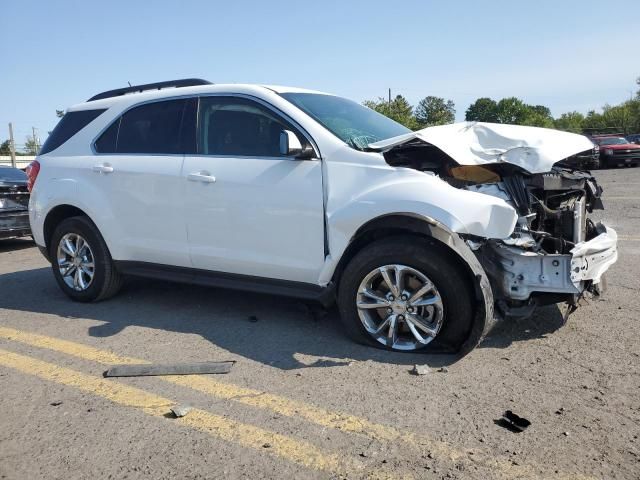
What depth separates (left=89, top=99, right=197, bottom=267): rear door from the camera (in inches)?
186

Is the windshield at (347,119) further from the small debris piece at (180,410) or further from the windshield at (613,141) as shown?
the windshield at (613,141)

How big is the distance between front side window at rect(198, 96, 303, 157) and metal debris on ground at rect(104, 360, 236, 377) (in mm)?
1649

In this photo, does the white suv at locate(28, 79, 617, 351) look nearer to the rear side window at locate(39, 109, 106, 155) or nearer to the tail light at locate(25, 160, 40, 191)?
the rear side window at locate(39, 109, 106, 155)

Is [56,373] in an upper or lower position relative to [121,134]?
lower

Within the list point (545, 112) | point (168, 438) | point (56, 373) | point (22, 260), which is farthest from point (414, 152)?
point (545, 112)

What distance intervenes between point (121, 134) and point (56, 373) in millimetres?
2387

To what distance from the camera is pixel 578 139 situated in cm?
440

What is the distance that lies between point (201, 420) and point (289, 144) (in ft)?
6.48

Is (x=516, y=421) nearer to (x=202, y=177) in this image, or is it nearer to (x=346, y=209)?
(x=346, y=209)

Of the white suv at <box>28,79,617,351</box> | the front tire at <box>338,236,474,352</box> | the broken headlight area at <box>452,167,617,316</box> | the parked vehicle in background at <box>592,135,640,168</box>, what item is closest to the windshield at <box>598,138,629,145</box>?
the parked vehicle in background at <box>592,135,640,168</box>

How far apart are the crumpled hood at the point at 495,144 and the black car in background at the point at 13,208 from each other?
23.3 ft

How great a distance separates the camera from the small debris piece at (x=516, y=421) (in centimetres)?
282

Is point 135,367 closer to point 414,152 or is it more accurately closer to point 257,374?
point 257,374

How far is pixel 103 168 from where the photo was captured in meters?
5.12
